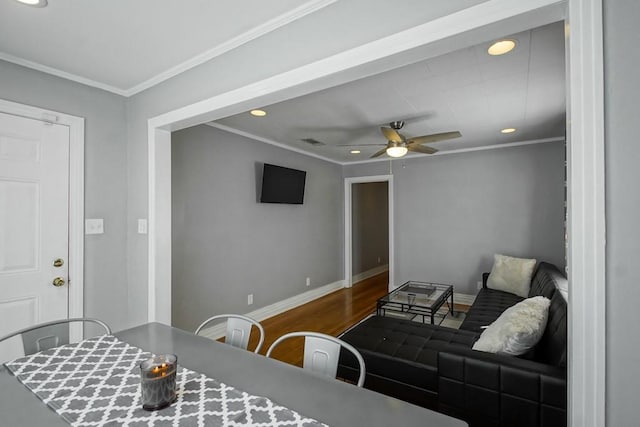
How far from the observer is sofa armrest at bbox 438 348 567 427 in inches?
57.9

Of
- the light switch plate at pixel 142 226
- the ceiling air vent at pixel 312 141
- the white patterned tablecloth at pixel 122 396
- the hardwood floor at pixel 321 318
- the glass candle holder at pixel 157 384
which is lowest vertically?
the hardwood floor at pixel 321 318

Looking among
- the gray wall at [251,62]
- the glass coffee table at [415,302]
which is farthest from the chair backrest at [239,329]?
the glass coffee table at [415,302]

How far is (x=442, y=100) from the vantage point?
2803mm

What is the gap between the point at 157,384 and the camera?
3.16 ft

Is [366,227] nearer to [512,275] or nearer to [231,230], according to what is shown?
[512,275]

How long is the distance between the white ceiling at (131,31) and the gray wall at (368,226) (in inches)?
182

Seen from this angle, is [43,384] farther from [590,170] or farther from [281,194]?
[281,194]

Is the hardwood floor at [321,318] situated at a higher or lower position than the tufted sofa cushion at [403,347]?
lower

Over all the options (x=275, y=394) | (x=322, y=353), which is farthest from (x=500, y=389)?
(x=275, y=394)

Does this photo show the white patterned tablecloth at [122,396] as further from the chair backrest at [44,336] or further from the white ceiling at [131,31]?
the white ceiling at [131,31]

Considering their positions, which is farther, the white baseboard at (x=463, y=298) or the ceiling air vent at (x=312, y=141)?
the white baseboard at (x=463, y=298)

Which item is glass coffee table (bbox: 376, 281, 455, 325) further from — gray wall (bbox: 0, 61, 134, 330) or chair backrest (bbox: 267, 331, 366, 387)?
gray wall (bbox: 0, 61, 134, 330)

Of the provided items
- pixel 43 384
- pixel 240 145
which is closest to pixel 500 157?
pixel 240 145

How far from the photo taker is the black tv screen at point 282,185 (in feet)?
13.4
